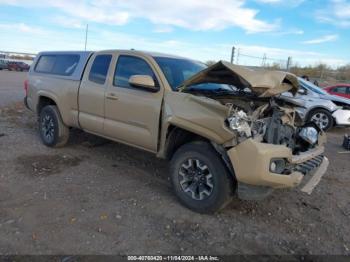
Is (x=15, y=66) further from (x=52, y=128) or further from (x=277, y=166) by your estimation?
(x=277, y=166)

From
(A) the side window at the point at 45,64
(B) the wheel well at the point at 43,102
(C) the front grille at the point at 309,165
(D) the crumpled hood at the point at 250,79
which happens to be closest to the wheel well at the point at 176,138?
(D) the crumpled hood at the point at 250,79

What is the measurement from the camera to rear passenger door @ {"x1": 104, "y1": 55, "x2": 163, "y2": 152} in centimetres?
488

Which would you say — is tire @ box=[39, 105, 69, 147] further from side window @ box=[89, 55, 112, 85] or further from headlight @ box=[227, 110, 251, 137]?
headlight @ box=[227, 110, 251, 137]

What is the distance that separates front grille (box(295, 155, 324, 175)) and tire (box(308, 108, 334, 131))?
5881 millimetres

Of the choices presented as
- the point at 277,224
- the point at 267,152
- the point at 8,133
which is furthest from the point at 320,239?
the point at 8,133

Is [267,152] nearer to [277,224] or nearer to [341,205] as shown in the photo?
[277,224]

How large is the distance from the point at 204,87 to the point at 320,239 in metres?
2.44

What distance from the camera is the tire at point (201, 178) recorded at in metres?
4.13

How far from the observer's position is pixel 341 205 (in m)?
4.99

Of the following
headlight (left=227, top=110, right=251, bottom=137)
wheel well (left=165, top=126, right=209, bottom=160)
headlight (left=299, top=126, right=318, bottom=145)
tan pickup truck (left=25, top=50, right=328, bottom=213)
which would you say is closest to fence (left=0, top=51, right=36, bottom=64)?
tan pickup truck (left=25, top=50, right=328, bottom=213)

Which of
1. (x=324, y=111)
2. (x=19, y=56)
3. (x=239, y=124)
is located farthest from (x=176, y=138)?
(x=19, y=56)

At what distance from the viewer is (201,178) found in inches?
172

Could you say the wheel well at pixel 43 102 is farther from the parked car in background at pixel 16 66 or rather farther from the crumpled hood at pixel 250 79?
the parked car in background at pixel 16 66

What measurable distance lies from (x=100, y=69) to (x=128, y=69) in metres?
0.66
